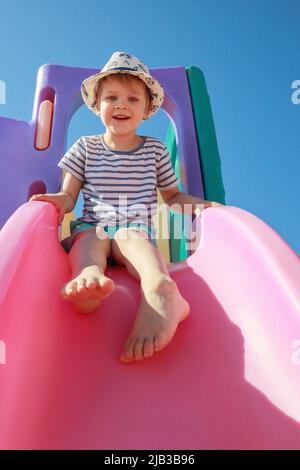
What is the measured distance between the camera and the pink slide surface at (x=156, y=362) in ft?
2.82

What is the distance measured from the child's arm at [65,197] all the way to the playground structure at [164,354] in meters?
0.14

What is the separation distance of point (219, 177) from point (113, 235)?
0.77 m

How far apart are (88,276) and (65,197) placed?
691 mm

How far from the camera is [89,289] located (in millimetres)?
1055

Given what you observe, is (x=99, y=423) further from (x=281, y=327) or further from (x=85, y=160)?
(x=85, y=160)

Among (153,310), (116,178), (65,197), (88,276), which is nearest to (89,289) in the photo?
(88,276)

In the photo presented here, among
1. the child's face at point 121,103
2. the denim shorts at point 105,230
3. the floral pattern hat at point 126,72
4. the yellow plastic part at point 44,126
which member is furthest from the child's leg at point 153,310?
the yellow plastic part at point 44,126

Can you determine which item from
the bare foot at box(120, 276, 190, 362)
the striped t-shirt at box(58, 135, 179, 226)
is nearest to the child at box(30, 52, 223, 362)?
the striped t-shirt at box(58, 135, 179, 226)

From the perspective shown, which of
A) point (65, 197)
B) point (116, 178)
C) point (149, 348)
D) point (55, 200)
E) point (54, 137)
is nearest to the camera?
point (149, 348)

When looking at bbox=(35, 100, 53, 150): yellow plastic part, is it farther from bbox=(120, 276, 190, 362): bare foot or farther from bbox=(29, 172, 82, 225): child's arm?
bbox=(120, 276, 190, 362): bare foot

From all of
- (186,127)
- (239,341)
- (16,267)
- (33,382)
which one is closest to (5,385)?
(33,382)

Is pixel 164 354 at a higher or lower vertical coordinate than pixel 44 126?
lower

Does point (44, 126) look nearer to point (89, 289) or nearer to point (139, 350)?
point (89, 289)

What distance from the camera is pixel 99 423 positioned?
900mm
